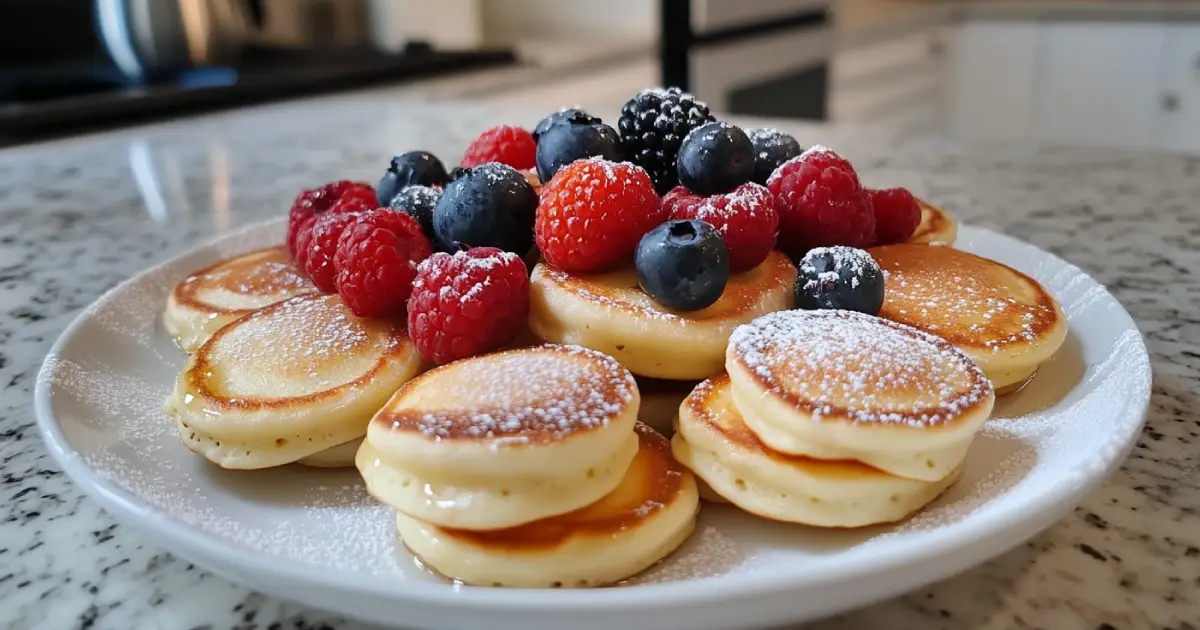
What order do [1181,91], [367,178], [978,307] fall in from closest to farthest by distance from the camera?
[978,307]
[367,178]
[1181,91]

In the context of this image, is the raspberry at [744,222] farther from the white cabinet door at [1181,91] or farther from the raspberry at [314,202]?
the white cabinet door at [1181,91]

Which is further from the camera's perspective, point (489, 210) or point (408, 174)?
point (408, 174)

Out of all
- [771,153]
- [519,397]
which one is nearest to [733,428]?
[519,397]

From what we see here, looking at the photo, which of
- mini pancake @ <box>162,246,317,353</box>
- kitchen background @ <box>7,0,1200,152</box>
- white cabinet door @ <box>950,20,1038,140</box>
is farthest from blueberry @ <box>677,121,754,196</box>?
white cabinet door @ <box>950,20,1038,140</box>

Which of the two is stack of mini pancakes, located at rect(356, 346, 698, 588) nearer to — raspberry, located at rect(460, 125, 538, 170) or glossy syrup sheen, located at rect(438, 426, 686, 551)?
glossy syrup sheen, located at rect(438, 426, 686, 551)

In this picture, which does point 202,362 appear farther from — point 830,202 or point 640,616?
point 830,202

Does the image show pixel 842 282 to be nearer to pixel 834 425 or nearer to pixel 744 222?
pixel 744 222

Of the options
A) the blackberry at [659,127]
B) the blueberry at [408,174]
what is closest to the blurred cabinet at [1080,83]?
the blackberry at [659,127]
